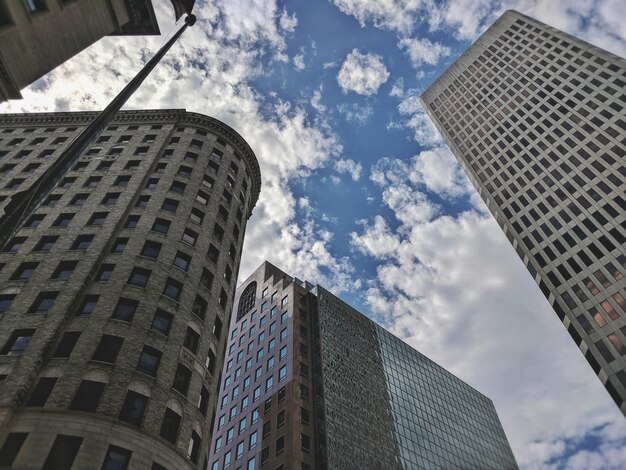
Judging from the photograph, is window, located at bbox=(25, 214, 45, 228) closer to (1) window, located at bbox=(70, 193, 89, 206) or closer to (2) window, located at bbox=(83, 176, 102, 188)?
(1) window, located at bbox=(70, 193, 89, 206)

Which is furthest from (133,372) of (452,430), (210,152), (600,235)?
(452,430)

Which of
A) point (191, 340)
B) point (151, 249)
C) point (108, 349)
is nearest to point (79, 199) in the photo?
point (151, 249)

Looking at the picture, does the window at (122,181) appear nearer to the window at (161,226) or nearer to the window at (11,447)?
the window at (161,226)

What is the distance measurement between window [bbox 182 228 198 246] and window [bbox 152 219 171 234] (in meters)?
1.67

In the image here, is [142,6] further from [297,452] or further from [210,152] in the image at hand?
[297,452]

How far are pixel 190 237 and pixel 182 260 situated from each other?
3.23m

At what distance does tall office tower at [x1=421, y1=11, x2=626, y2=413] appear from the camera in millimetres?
54625

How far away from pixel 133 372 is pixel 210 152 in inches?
1206

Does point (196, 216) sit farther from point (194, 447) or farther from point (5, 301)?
point (194, 447)

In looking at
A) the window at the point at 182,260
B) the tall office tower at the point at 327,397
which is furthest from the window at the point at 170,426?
the tall office tower at the point at 327,397

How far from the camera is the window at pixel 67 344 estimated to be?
28281mm

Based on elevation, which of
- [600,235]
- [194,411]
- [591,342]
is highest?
[600,235]

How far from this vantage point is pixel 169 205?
42750 mm

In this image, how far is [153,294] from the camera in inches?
1318
